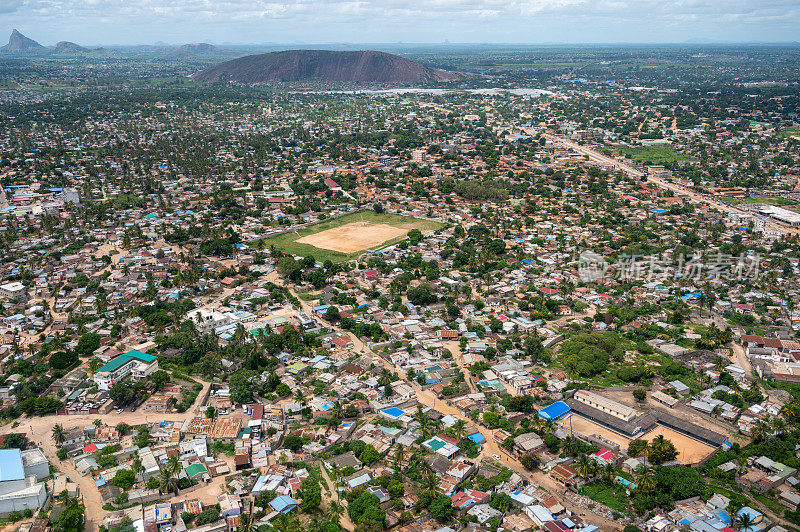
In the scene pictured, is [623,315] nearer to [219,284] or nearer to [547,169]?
[219,284]

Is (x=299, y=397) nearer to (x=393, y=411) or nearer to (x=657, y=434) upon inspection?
(x=393, y=411)

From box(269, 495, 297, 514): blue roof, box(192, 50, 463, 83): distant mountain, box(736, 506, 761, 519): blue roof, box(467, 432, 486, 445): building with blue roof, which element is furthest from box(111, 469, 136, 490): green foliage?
box(192, 50, 463, 83): distant mountain

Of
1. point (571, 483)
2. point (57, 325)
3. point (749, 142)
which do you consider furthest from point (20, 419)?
point (749, 142)

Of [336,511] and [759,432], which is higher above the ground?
[759,432]

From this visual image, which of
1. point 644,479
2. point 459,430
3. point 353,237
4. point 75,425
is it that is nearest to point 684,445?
point 644,479

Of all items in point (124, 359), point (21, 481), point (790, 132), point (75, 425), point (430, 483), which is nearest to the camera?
point (21, 481)

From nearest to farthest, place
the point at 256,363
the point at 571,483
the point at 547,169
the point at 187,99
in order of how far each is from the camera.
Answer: the point at 571,483 → the point at 256,363 → the point at 547,169 → the point at 187,99
